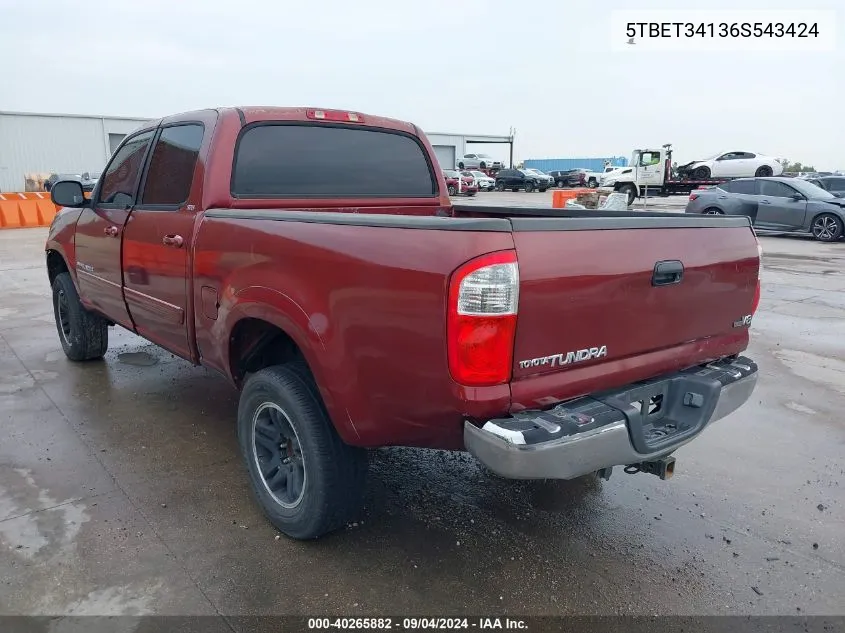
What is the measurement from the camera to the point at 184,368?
5680mm

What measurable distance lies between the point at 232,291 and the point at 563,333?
158cm

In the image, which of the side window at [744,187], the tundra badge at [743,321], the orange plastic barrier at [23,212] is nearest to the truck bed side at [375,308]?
the tundra badge at [743,321]

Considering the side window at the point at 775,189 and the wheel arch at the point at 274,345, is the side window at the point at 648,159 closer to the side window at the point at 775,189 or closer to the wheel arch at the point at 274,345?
the side window at the point at 775,189

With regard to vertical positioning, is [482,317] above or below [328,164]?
below

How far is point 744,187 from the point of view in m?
17.1

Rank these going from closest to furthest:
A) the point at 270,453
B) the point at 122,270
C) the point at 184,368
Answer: the point at 270,453, the point at 122,270, the point at 184,368

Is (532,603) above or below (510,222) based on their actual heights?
below

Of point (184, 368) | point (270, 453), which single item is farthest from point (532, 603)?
point (184, 368)

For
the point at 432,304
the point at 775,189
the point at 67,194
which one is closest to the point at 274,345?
the point at 432,304

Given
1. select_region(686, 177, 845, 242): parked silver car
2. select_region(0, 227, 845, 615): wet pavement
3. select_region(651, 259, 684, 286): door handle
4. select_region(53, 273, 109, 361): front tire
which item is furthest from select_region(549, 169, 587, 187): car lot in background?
select_region(651, 259, 684, 286): door handle

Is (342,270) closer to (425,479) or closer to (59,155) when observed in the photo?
(425,479)

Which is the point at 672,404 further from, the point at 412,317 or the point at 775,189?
the point at 775,189

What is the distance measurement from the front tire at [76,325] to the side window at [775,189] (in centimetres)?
1634

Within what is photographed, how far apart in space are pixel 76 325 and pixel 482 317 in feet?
15.2
